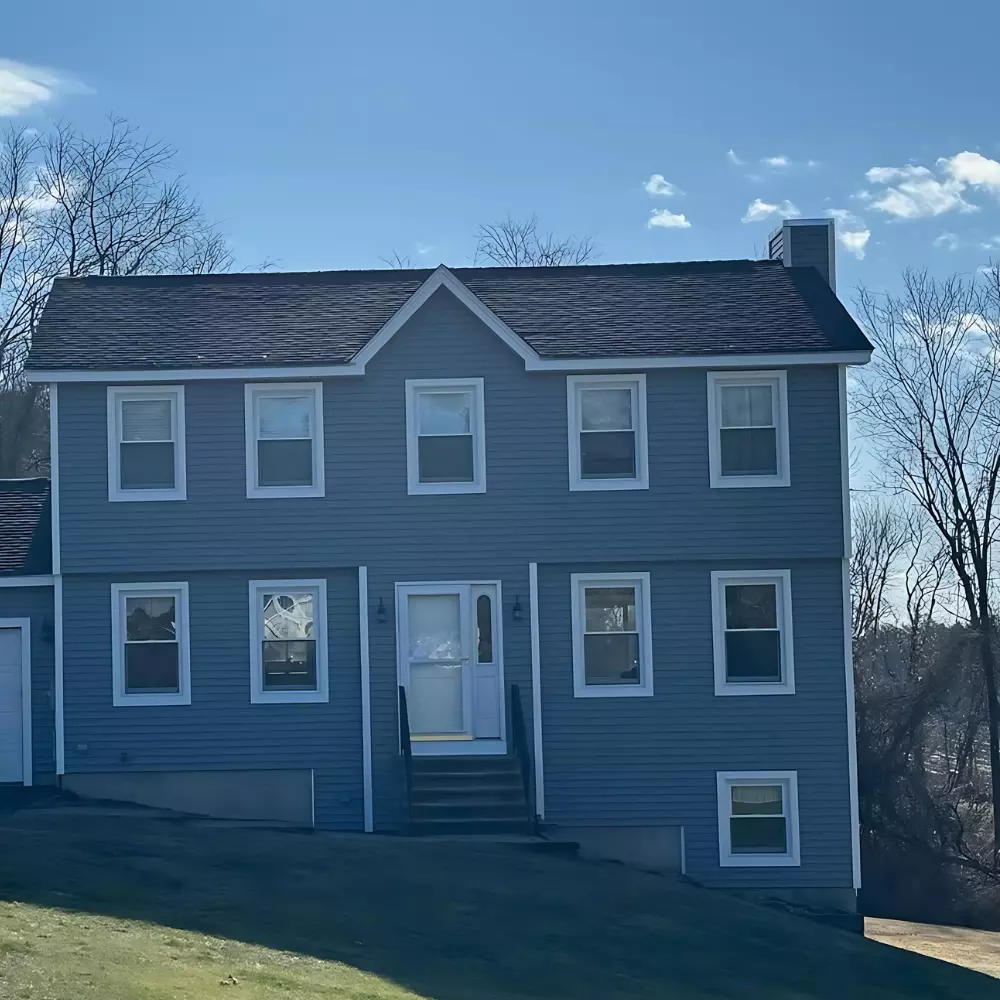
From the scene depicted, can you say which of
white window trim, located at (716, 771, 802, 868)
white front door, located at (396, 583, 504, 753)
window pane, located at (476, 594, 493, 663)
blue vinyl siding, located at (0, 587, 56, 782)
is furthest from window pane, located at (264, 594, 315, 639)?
white window trim, located at (716, 771, 802, 868)

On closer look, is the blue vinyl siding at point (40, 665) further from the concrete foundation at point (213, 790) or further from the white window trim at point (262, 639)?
the white window trim at point (262, 639)

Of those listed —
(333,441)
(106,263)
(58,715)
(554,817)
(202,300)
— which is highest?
(106,263)

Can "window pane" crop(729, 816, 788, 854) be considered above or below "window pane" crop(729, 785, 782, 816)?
below

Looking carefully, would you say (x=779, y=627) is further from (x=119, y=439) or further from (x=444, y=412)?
(x=119, y=439)

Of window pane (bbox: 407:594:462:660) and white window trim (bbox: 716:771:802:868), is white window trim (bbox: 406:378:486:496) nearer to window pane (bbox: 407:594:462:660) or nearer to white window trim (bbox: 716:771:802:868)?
window pane (bbox: 407:594:462:660)

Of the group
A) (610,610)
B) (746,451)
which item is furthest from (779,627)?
(746,451)

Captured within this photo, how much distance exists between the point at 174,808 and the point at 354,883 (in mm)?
5613

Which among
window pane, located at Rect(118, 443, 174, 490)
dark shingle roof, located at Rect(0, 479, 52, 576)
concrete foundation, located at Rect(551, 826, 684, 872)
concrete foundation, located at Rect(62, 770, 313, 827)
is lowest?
concrete foundation, located at Rect(551, 826, 684, 872)

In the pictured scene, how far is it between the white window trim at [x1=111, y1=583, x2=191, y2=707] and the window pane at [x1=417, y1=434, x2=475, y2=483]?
3.76m

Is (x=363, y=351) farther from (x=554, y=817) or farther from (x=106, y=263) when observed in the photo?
(x=106, y=263)

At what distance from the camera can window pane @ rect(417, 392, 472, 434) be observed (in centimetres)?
2047

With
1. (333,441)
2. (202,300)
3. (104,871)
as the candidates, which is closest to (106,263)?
(202,300)

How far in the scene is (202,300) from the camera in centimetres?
2188

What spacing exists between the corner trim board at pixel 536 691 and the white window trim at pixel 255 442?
10.5 ft
